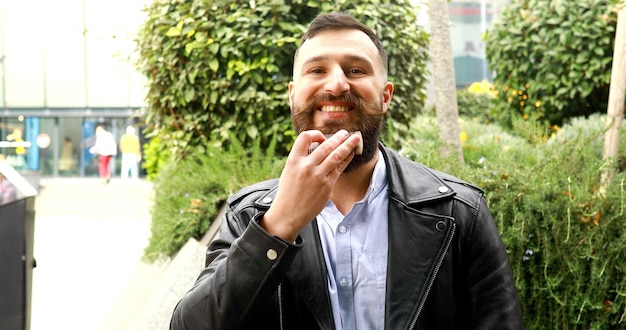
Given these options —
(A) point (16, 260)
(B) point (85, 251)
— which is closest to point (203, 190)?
(A) point (16, 260)

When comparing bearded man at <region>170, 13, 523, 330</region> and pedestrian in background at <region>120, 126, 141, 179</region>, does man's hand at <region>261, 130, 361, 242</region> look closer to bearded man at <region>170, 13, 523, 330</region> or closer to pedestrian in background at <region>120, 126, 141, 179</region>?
bearded man at <region>170, 13, 523, 330</region>

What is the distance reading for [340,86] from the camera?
2039 mm

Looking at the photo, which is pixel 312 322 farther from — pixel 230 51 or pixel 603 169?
pixel 230 51

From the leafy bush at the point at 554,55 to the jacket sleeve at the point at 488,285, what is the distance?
7.38m

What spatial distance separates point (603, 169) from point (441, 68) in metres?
2.32

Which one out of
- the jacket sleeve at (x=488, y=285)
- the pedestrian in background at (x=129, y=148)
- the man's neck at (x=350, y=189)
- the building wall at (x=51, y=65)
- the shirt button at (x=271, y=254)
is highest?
the building wall at (x=51, y=65)

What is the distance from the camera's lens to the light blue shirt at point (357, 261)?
2.03 m

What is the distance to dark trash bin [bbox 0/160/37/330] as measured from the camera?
4461 mm

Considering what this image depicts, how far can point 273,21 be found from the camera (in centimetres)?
625

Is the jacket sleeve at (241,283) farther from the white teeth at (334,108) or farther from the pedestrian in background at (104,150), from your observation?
the pedestrian in background at (104,150)

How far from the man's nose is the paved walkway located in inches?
201

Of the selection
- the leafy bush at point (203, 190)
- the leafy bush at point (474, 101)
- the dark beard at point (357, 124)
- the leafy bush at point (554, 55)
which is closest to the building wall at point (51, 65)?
the leafy bush at point (474, 101)

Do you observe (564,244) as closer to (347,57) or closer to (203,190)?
(347,57)

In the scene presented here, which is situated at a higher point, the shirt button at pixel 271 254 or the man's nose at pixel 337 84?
the man's nose at pixel 337 84
